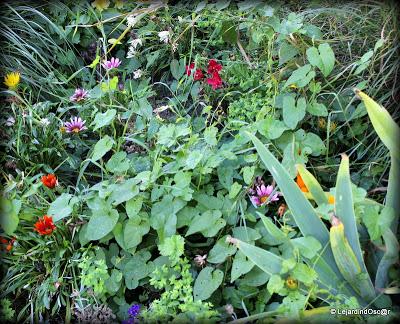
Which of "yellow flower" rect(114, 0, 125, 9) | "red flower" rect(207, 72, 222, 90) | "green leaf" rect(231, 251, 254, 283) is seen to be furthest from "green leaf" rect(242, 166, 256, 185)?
"yellow flower" rect(114, 0, 125, 9)

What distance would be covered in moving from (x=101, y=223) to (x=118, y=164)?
0.81 feet

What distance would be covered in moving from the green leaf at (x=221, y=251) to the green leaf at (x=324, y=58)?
2.15 feet

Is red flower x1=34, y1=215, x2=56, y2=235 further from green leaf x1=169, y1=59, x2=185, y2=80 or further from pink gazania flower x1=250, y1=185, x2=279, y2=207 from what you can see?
green leaf x1=169, y1=59, x2=185, y2=80

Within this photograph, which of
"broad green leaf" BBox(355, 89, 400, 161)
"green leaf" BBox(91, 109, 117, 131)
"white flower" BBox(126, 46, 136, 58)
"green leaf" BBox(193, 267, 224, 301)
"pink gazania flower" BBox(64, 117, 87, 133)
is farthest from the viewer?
"white flower" BBox(126, 46, 136, 58)

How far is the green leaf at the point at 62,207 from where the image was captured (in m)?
1.69

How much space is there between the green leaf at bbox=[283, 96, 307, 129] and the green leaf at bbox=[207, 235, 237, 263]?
1.50 ft

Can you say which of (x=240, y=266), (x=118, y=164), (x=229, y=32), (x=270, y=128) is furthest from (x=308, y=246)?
(x=229, y=32)

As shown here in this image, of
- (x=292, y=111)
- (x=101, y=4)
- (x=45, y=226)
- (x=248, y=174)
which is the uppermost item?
(x=101, y=4)

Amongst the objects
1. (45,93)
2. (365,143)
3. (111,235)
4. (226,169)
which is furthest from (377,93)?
(45,93)

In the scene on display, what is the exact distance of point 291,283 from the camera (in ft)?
4.50

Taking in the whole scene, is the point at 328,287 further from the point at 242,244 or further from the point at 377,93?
the point at 377,93

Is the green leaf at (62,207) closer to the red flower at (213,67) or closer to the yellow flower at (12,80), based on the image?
the yellow flower at (12,80)

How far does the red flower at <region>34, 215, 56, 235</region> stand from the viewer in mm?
Result: 1697

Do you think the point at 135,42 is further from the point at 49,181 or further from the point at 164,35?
the point at 49,181
